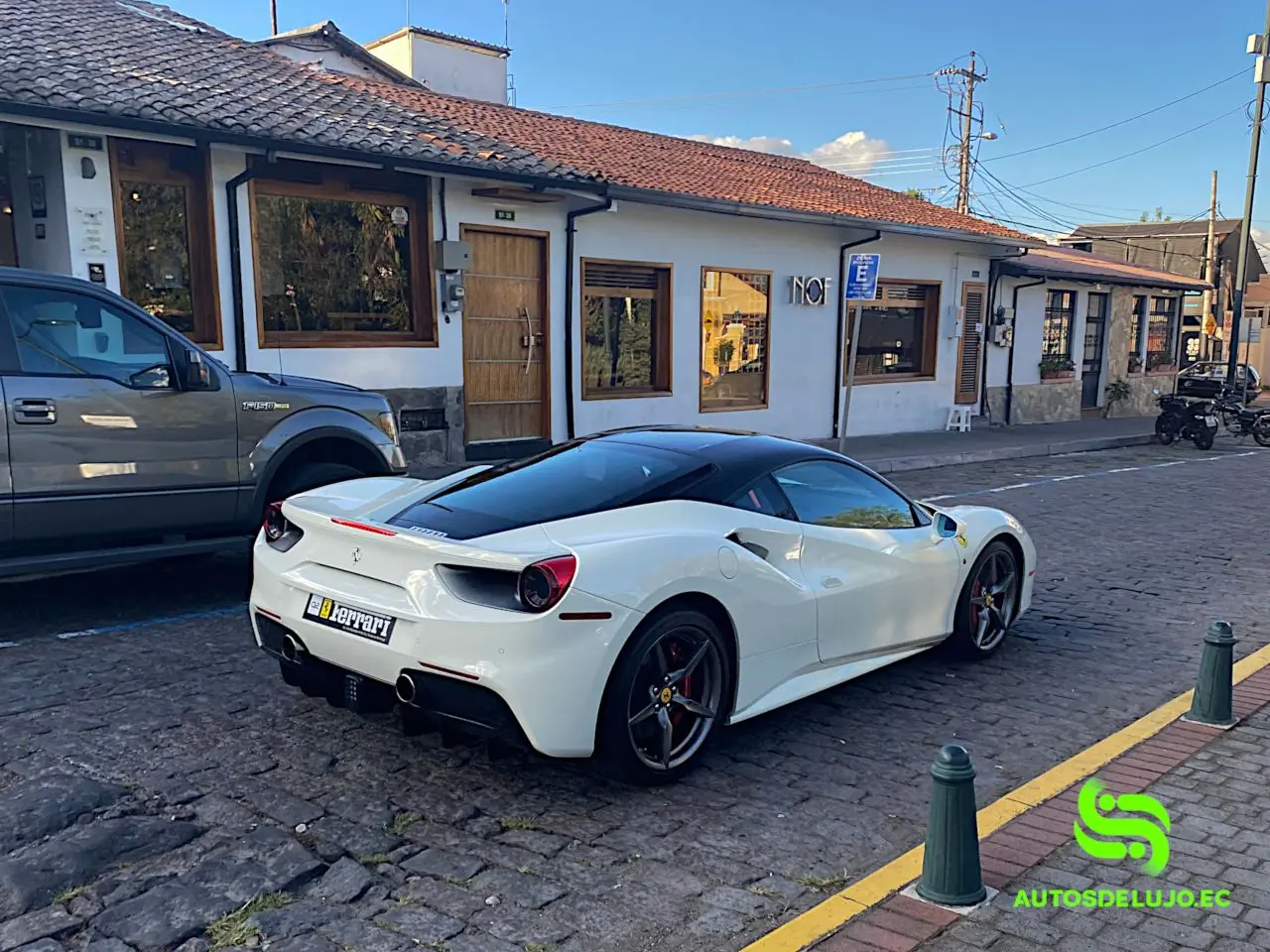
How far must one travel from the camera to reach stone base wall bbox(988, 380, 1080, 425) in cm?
2177

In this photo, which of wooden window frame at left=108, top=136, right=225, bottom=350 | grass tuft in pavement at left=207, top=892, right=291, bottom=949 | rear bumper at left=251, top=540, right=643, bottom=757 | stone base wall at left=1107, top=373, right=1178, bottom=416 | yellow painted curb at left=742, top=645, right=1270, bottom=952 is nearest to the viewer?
grass tuft in pavement at left=207, top=892, right=291, bottom=949

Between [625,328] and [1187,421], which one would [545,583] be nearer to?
[625,328]

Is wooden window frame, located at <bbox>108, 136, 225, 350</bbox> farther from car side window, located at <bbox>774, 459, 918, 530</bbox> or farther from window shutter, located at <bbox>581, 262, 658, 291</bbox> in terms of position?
car side window, located at <bbox>774, 459, 918, 530</bbox>

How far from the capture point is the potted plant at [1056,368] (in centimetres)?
2293

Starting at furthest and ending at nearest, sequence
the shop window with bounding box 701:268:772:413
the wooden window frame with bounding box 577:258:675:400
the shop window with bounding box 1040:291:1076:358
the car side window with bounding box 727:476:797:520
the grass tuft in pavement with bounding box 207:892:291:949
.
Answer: the shop window with bounding box 1040:291:1076:358
the shop window with bounding box 701:268:772:413
the wooden window frame with bounding box 577:258:675:400
the car side window with bounding box 727:476:797:520
the grass tuft in pavement with bounding box 207:892:291:949

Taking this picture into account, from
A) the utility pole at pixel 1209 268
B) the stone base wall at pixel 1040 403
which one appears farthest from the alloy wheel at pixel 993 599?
the utility pole at pixel 1209 268

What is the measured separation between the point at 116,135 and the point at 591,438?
23.4 ft

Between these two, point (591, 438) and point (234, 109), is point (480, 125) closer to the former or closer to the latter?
point (234, 109)

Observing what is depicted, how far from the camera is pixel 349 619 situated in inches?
153

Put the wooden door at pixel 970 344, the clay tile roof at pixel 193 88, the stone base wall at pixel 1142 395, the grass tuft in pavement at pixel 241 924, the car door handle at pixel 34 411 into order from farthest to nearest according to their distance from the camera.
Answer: the stone base wall at pixel 1142 395
the wooden door at pixel 970 344
the clay tile roof at pixel 193 88
the car door handle at pixel 34 411
the grass tuft in pavement at pixel 241 924

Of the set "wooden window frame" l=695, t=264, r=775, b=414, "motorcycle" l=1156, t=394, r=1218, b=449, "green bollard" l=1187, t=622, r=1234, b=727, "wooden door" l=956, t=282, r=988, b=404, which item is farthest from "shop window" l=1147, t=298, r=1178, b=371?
"green bollard" l=1187, t=622, r=1234, b=727

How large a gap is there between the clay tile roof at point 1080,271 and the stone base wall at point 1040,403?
2388 mm

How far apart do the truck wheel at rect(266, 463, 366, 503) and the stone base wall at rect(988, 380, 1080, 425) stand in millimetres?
17268

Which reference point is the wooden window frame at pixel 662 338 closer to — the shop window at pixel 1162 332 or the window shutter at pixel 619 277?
the window shutter at pixel 619 277
